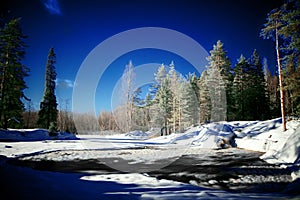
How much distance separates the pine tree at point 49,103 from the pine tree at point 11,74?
349 inches

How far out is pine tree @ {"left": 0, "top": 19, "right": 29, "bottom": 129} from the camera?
2055 cm

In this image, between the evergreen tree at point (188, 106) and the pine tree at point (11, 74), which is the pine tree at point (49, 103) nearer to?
the pine tree at point (11, 74)

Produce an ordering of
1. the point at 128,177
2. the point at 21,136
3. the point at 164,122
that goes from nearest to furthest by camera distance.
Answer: the point at 128,177 < the point at 21,136 < the point at 164,122

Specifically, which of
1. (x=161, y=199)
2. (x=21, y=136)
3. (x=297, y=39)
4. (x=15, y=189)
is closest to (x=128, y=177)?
(x=161, y=199)

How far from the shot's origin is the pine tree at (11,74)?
20547 mm

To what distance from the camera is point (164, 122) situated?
3472 cm

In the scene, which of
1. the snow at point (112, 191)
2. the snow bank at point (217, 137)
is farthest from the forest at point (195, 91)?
the snow at point (112, 191)

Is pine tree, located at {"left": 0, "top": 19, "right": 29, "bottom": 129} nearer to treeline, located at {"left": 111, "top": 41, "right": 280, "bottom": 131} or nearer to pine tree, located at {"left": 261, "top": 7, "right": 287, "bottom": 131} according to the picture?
treeline, located at {"left": 111, "top": 41, "right": 280, "bottom": 131}

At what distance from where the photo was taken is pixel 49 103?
32.0m

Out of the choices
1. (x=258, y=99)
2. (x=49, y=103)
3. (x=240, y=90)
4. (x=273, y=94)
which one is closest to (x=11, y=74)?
(x=49, y=103)

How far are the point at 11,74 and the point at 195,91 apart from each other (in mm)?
30224

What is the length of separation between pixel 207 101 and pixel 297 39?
816 inches

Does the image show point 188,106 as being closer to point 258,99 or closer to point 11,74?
point 258,99

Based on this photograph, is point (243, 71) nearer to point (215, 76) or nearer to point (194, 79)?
point (215, 76)
